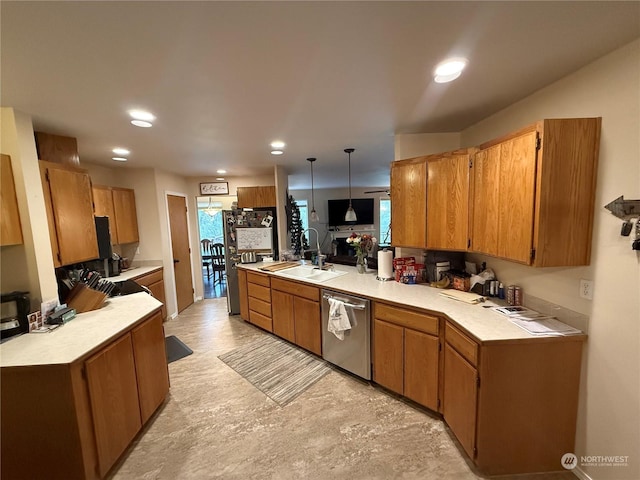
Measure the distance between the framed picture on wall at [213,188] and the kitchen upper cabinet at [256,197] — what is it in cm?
58

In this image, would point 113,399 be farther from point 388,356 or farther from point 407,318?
point 407,318

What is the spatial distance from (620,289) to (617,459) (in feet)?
2.98

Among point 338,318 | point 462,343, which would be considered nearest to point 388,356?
point 338,318

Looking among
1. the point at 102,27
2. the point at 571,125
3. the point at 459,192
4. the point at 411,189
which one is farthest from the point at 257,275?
the point at 571,125

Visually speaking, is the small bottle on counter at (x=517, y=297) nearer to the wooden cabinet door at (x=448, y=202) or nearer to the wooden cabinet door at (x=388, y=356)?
the wooden cabinet door at (x=448, y=202)

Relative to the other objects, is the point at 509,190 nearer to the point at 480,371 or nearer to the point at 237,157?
the point at 480,371

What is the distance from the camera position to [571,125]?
4.64ft

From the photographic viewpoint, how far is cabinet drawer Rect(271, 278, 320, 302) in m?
2.78

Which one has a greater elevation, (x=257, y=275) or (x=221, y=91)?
(x=221, y=91)

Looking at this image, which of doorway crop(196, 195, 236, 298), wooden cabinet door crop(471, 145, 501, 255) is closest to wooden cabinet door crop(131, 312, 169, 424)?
wooden cabinet door crop(471, 145, 501, 255)

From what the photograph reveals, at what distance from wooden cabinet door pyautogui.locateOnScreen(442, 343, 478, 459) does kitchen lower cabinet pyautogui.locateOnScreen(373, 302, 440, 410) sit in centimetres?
10

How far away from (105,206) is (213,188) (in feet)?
5.74

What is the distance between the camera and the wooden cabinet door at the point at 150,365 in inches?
75.5

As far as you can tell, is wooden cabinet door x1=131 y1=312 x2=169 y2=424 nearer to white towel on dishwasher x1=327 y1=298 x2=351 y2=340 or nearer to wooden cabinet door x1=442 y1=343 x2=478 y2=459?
white towel on dishwasher x1=327 y1=298 x2=351 y2=340
